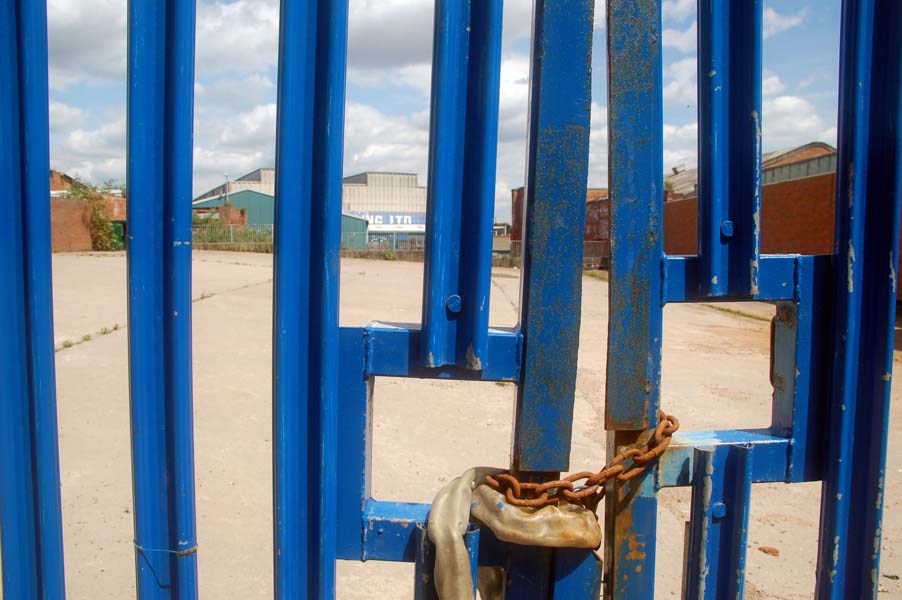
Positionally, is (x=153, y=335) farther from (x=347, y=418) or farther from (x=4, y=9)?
(x=4, y=9)

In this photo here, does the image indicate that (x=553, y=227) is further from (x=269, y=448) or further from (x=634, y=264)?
(x=269, y=448)

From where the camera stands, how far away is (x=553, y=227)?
4.16 ft

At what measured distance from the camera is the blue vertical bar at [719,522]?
1382mm

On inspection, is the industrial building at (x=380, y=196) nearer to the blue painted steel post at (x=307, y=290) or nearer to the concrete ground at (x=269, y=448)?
the concrete ground at (x=269, y=448)

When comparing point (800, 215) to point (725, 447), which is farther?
point (800, 215)

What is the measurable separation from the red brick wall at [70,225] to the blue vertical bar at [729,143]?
29438 millimetres

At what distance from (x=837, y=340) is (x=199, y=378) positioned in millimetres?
5473

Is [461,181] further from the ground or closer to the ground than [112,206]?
closer to the ground

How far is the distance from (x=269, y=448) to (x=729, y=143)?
377 cm

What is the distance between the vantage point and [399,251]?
30.0m

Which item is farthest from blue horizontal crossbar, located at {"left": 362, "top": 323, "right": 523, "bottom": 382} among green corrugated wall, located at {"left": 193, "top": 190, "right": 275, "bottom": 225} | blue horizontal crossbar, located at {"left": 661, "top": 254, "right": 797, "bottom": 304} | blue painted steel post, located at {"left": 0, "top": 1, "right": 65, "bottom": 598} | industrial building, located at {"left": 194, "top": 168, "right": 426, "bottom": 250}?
industrial building, located at {"left": 194, "top": 168, "right": 426, "bottom": 250}

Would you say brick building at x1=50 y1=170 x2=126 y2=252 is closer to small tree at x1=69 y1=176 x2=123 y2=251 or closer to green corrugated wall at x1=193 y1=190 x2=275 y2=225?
small tree at x1=69 y1=176 x2=123 y2=251

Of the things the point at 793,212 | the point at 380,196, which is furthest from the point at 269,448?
the point at 380,196

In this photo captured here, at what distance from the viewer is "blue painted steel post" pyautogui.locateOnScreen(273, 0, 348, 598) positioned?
1.23 meters
